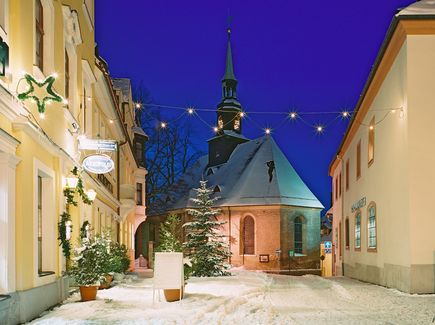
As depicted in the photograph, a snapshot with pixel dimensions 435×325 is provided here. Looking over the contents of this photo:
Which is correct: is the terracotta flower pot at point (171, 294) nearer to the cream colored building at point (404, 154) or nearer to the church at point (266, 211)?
the cream colored building at point (404, 154)

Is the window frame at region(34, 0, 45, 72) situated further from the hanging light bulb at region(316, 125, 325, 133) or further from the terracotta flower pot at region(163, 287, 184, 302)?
the hanging light bulb at region(316, 125, 325, 133)

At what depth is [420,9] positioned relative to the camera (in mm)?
13180

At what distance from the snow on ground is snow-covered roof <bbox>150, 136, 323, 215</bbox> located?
2596 centimetres

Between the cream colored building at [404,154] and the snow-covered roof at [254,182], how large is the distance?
21759 mm

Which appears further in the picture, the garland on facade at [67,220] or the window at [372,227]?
the window at [372,227]

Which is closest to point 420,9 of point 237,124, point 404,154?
point 404,154

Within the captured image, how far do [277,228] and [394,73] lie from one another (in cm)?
2499

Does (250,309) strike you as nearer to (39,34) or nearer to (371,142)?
(39,34)

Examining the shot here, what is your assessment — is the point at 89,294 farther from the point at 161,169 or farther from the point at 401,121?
the point at 161,169

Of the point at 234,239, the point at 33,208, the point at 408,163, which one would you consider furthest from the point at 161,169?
the point at 33,208

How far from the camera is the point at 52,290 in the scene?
9945 mm

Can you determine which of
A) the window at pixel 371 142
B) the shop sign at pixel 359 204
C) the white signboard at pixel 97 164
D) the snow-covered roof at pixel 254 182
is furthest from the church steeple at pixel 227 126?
the white signboard at pixel 97 164

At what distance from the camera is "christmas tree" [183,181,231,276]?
960 inches

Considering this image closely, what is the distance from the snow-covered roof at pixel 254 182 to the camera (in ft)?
131
